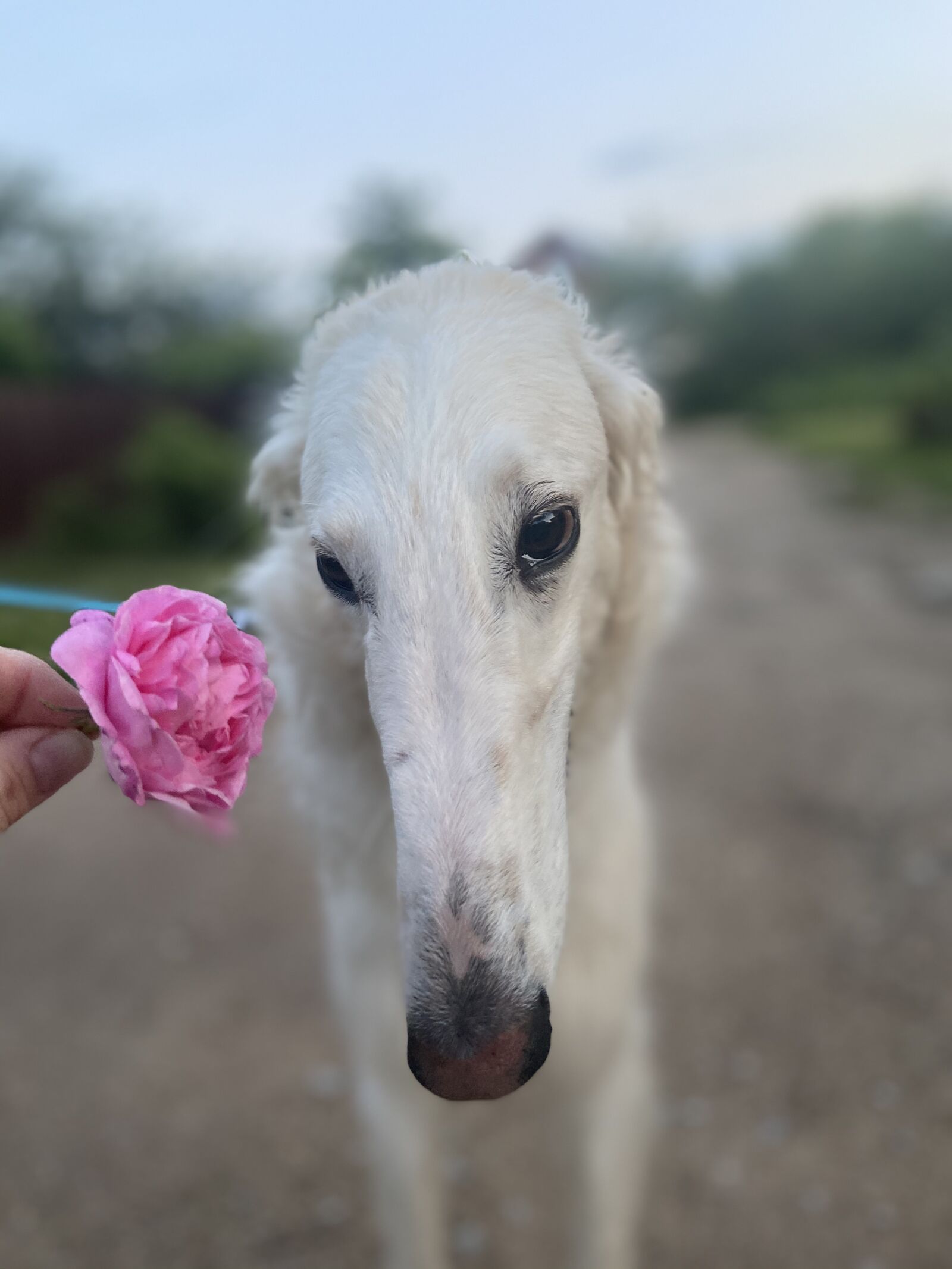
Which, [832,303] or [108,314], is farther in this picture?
[832,303]

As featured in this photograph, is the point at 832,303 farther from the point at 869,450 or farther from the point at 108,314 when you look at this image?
the point at 108,314

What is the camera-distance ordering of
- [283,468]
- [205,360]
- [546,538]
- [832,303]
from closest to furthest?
[546,538]
[283,468]
[205,360]
[832,303]

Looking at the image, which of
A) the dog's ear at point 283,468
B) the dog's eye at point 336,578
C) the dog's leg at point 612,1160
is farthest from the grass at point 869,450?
the dog's eye at point 336,578

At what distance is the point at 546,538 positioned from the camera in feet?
3.45

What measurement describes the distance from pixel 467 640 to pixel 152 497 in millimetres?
6226

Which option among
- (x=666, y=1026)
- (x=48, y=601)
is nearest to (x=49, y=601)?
(x=48, y=601)

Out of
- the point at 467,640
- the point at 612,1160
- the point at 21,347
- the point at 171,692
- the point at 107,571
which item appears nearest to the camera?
the point at 171,692

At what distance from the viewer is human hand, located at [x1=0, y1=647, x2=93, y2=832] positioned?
876 mm

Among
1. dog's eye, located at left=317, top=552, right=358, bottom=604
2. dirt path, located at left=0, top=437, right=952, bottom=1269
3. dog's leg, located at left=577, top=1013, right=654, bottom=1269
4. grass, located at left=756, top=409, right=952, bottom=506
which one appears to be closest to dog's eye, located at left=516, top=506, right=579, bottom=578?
dog's eye, located at left=317, top=552, right=358, bottom=604

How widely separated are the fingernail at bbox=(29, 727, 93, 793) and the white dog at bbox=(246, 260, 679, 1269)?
30cm

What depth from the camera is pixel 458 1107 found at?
2.22m

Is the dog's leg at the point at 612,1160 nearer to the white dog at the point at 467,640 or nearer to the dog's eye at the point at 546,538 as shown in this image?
the white dog at the point at 467,640

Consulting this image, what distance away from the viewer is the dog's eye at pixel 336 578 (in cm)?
108

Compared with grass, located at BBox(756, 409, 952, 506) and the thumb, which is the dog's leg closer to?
the thumb
